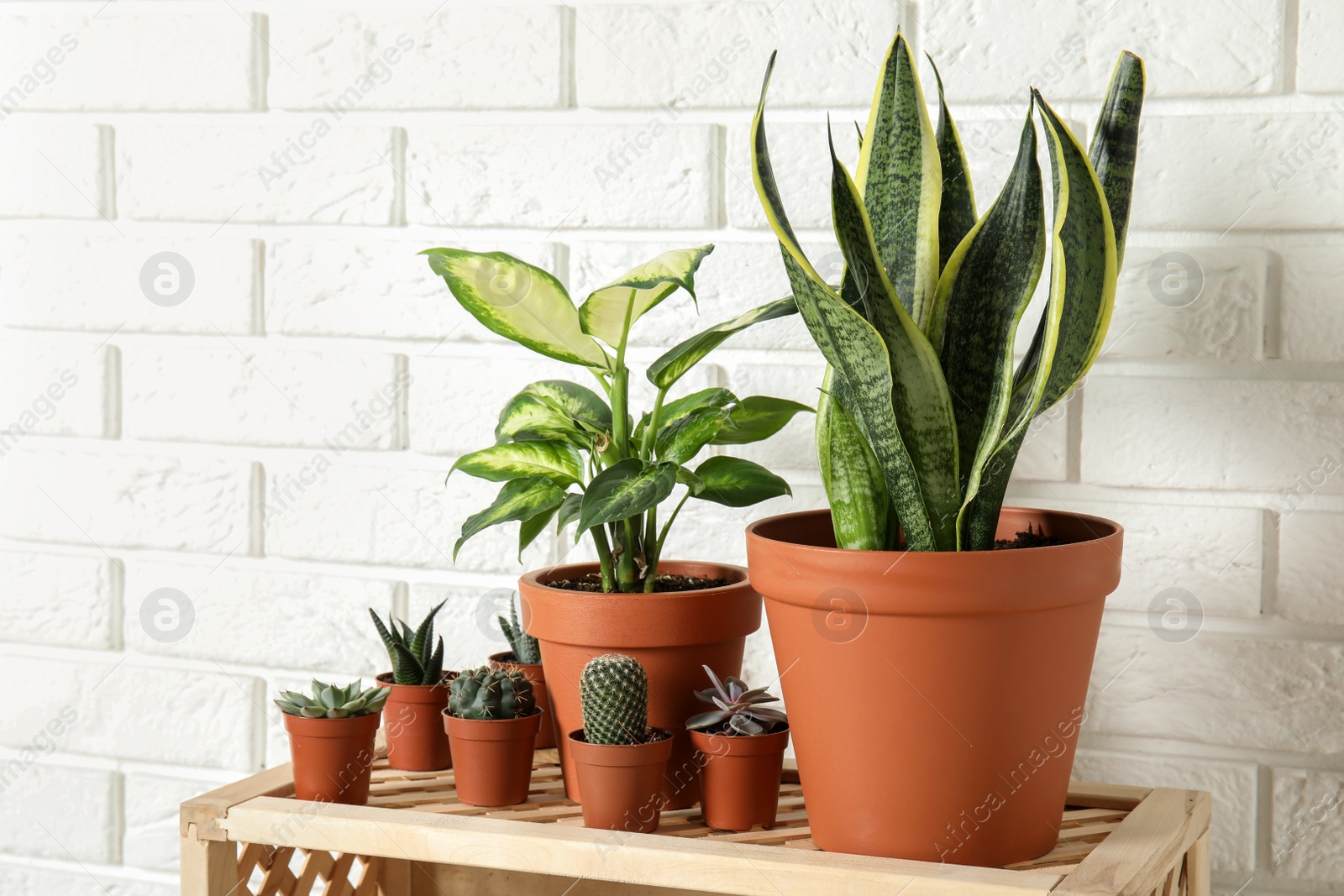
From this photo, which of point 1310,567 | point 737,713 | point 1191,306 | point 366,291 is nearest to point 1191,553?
point 1310,567

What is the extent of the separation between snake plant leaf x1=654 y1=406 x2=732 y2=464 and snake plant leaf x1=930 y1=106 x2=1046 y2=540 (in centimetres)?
17

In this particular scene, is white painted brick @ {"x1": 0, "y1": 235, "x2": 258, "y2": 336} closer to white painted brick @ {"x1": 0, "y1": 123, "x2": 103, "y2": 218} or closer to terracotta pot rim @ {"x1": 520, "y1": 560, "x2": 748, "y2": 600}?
white painted brick @ {"x1": 0, "y1": 123, "x2": 103, "y2": 218}

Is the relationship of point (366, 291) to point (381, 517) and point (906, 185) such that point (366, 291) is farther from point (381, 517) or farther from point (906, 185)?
point (906, 185)

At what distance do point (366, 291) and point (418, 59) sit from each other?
22 centimetres

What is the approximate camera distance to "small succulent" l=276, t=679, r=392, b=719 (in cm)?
89

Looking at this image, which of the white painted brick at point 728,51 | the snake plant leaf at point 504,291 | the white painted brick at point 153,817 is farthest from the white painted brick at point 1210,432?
the white painted brick at point 153,817

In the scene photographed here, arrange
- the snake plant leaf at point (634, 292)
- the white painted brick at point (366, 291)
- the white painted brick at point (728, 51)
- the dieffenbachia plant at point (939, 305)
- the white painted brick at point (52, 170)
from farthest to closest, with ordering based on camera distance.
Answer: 1. the white painted brick at point (52, 170)
2. the white painted brick at point (366, 291)
3. the white painted brick at point (728, 51)
4. the snake plant leaf at point (634, 292)
5. the dieffenbachia plant at point (939, 305)

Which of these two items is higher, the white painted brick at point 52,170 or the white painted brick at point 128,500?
the white painted brick at point 52,170

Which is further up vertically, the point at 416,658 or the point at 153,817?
the point at 416,658

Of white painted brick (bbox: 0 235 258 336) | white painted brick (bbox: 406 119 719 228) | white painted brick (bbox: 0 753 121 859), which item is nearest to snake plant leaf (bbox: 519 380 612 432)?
white painted brick (bbox: 406 119 719 228)

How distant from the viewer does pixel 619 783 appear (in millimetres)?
807

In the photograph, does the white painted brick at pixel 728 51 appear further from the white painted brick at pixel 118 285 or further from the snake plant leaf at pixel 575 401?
the white painted brick at pixel 118 285

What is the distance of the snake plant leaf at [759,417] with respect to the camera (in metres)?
0.91

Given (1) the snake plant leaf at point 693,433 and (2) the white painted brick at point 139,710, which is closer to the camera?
(1) the snake plant leaf at point 693,433
